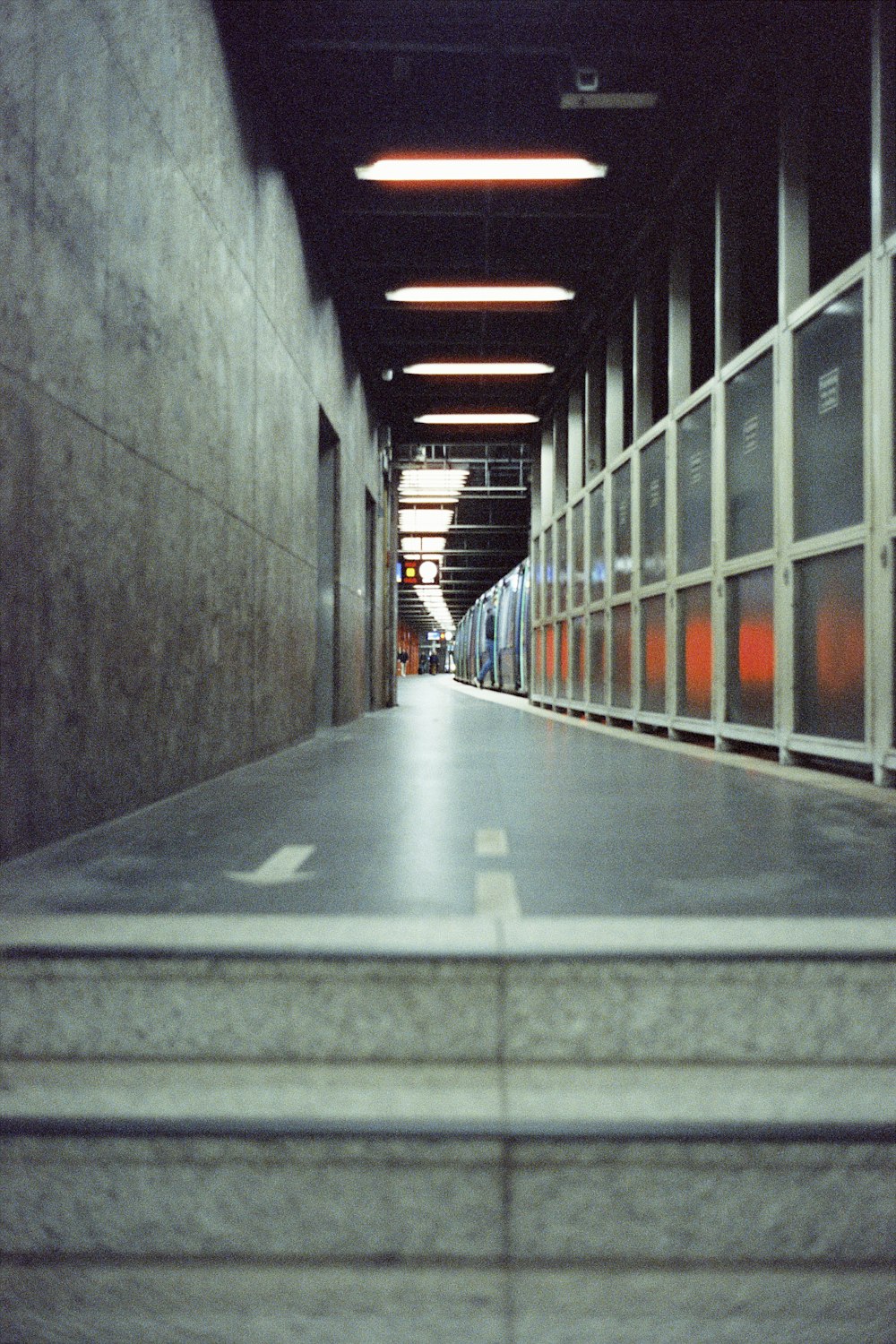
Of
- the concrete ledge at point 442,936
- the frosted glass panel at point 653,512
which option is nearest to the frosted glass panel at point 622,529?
the frosted glass panel at point 653,512

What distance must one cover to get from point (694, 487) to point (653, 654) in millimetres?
1809

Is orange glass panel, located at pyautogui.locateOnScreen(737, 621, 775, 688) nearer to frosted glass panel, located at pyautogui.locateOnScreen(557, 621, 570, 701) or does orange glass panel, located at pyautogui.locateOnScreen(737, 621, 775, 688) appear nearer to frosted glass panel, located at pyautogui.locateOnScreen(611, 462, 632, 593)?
frosted glass panel, located at pyautogui.locateOnScreen(611, 462, 632, 593)

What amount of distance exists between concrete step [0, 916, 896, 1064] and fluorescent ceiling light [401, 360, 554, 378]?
12106 mm

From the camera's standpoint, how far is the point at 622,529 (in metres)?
9.69

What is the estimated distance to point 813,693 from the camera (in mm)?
5188

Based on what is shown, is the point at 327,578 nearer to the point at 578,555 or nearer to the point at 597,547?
the point at 597,547

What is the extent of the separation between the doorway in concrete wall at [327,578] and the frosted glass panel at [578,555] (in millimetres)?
3793

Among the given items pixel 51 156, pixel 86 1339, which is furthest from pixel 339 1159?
pixel 51 156

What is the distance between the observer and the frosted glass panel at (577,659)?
11828mm

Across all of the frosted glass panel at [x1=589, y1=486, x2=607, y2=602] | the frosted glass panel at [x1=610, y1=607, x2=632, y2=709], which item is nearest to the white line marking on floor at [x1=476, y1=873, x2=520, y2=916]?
the frosted glass panel at [x1=610, y1=607, x2=632, y2=709]

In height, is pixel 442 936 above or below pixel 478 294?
below

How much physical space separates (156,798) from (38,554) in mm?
1483

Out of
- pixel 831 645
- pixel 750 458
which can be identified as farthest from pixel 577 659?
pixel 831 645

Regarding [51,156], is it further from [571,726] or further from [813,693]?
[571,726]
